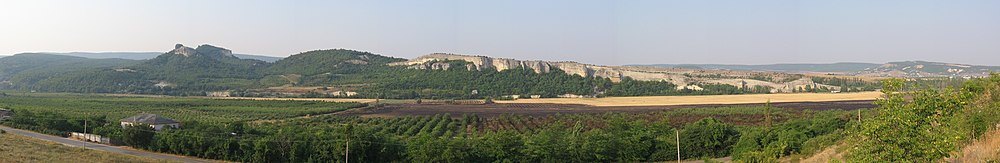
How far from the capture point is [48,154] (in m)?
27.9

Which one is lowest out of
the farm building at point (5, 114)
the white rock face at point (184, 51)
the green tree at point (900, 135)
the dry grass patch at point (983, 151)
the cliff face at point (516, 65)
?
the farm building at point (5, 114)

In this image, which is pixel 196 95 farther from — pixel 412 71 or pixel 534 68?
pixel 534 68

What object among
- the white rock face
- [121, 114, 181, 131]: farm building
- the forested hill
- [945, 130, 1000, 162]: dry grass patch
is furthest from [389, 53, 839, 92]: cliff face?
[945, 130, 1000, 162]: dry grass patch

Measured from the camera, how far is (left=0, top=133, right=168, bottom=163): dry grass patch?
2578 cm

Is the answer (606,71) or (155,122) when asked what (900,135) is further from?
(606,71)

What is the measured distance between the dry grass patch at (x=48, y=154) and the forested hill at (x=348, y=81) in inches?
2910

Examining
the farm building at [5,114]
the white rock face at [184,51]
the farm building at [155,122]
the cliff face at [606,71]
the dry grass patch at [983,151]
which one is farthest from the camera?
the white rock face at [184,51]

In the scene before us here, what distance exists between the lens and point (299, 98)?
10331 centimetres

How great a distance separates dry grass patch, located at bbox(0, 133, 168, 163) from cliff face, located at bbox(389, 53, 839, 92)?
92349 millimetres

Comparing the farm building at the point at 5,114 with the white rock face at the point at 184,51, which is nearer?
the farm building at the point at 5,114

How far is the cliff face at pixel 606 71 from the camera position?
107581 mm

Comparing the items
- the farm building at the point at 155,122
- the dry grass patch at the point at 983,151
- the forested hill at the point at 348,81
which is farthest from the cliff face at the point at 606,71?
the dry grass patch at the point at 983,151

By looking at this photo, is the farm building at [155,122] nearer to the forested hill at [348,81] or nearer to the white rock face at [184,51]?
the forested hill at [348,81]

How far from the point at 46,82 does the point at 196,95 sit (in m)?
47.3
